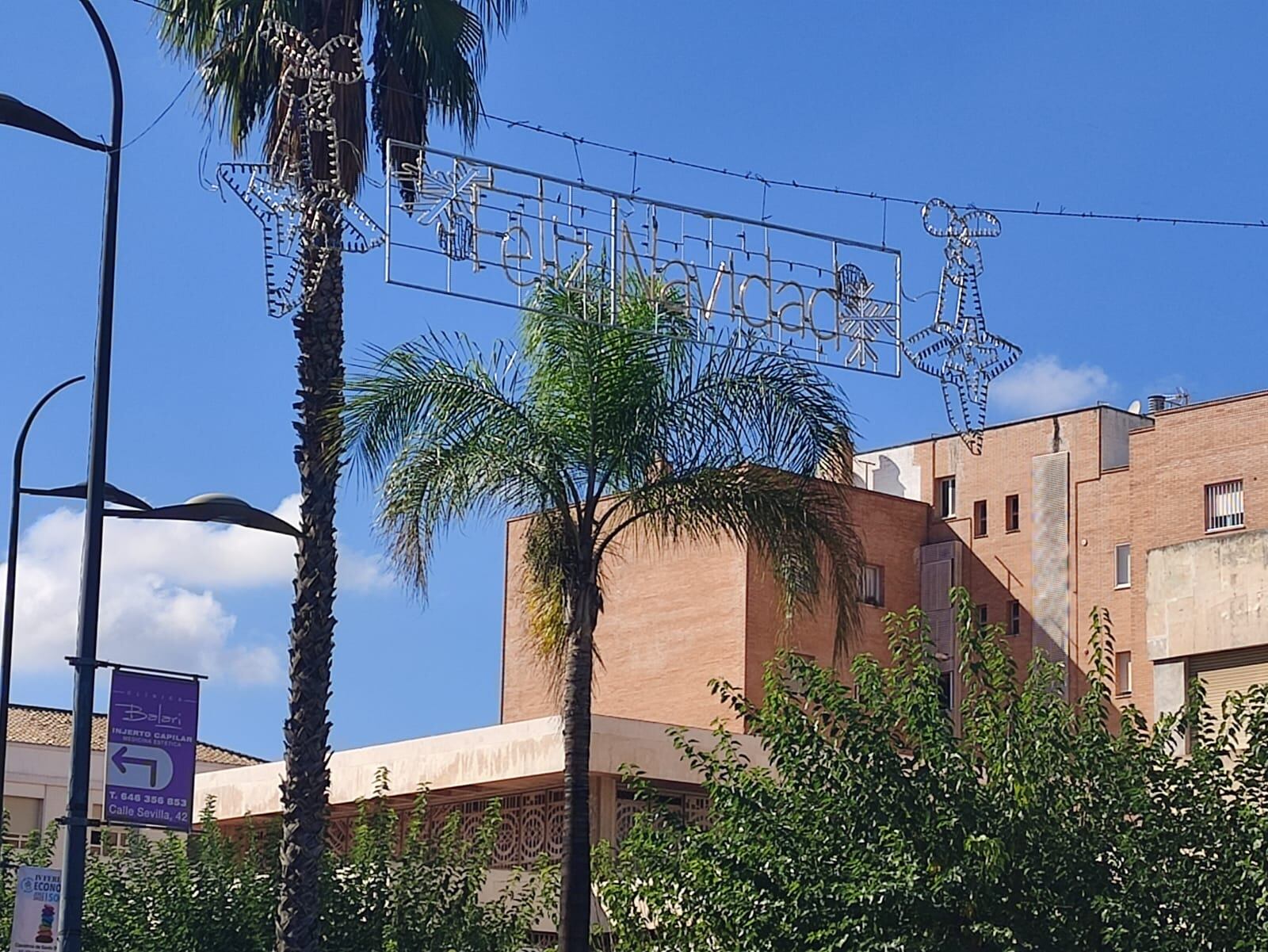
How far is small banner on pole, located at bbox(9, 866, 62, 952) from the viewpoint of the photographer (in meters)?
18.5

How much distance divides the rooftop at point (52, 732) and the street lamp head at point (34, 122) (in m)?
39.1

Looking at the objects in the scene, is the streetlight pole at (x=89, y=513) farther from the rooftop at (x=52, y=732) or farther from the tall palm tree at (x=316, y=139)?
the rooftop at (x=52, y=732)

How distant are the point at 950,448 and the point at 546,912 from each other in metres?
36.1

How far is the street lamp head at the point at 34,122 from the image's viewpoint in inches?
685

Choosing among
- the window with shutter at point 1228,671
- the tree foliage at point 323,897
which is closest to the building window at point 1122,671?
the window with shutter at point 1228,671

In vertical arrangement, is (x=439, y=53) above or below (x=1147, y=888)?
above

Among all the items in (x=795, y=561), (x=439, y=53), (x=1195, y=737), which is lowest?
(x=1195, y=737)

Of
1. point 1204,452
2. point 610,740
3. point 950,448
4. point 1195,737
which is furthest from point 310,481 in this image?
point 950,448

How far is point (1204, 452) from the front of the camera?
55938 mm

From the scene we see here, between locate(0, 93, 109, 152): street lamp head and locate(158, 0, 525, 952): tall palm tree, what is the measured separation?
2300 millimetres

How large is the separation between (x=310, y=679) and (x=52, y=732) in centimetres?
3983

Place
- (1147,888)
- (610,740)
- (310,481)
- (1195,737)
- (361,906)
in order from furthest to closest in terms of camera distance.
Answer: (610,740) < (361,906) < (310,481) < (1195,737) < (1147,888)

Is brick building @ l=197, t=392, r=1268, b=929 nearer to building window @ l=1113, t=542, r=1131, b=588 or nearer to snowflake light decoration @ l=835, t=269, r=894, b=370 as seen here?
building window @ l=1113, t=542, r=1131, b=588

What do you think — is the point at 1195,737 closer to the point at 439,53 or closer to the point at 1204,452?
the point at 439,53
